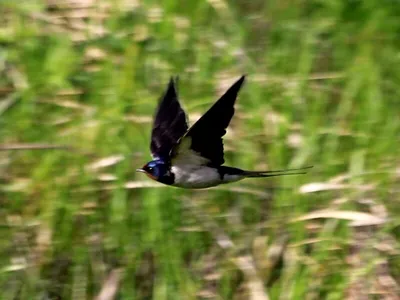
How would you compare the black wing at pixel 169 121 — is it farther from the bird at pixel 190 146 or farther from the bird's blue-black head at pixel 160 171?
the bird's blue-black head at pixel 160 171

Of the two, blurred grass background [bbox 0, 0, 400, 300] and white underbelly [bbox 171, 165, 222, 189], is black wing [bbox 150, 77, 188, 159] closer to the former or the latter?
white underbelly [bbox 171, 165, 222, 189]

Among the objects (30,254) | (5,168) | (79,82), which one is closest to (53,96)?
(79,82)

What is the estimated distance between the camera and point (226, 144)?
3.63m

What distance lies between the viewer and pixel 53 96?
3.88 m

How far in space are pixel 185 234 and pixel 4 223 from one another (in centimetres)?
59

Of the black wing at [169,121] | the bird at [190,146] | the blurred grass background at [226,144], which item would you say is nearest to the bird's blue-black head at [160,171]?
the bird at [190,146]

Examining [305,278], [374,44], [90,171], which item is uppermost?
[374,44]

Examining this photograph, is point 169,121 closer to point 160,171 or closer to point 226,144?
point 160,171

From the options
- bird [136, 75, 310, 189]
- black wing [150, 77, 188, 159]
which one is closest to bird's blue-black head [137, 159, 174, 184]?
bird [136, 75, 310, 189]

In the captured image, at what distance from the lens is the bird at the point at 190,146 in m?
2.63

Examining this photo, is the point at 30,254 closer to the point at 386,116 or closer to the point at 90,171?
the point at 90,171

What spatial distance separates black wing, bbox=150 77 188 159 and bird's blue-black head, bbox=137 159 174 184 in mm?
176

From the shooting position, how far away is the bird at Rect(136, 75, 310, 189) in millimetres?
2635

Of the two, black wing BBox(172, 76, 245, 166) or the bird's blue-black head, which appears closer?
black wing BBox(172, 76, 245, 166)
